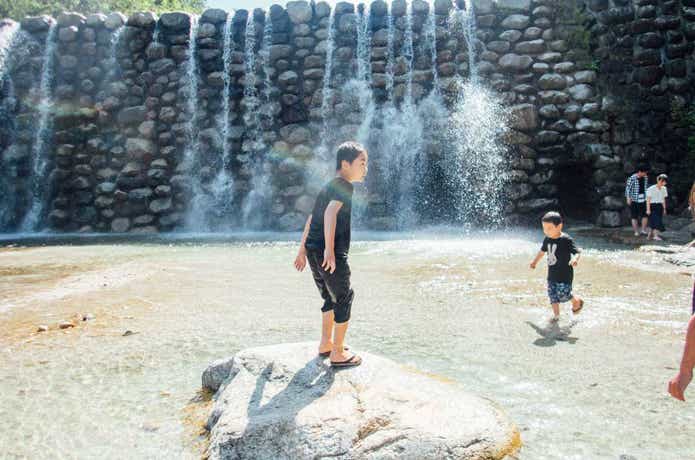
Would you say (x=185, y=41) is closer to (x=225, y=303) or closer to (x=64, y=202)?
(x=64, y=202)

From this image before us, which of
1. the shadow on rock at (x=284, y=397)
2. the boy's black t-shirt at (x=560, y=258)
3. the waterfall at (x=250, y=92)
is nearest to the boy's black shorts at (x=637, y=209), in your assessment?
the boy's black t-shirt at (x=560, y=258)

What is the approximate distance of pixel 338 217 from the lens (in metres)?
3.02

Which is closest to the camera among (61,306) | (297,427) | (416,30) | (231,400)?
(297,427)

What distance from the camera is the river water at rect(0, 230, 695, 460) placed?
265cm

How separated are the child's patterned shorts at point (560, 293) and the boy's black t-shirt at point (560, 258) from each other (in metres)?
0.05

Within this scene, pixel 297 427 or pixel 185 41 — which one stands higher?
pixel 185 41

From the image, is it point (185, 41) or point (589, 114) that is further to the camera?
point (185, 41)

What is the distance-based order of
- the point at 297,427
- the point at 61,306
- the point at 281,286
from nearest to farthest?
the point at 297,427
the point at 61,306
the point at 281,286

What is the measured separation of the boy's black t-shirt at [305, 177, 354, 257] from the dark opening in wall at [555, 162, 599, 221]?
1139 centimetres

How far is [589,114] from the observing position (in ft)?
41.8

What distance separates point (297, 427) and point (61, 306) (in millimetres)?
3948

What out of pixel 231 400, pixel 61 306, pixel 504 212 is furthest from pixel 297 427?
pixel 504 212

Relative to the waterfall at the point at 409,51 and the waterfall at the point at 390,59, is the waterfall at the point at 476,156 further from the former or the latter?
the waterfall at the point at 390,59

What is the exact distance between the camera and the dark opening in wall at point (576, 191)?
13055 mm
